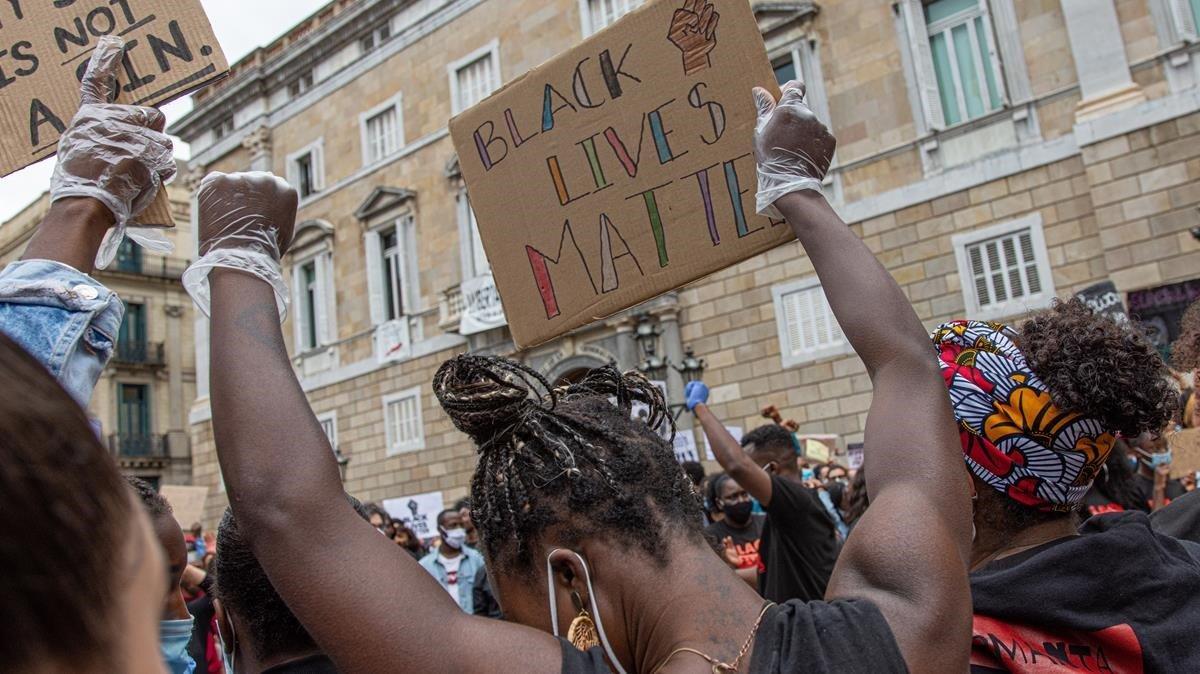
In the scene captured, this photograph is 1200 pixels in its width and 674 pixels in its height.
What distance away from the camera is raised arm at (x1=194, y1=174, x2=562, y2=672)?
1.13 metres

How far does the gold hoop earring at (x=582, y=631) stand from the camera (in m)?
1.31

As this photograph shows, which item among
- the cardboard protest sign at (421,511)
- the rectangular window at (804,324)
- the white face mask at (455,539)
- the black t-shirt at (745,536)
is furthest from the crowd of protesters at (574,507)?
the cardboard protest sign at (421,511)

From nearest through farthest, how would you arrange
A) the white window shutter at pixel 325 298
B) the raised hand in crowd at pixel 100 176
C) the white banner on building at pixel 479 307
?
the raised hand in crowd at pixel 100 176, the white banner on building at pixel 479 307, the white window shutter at pixel 325 298

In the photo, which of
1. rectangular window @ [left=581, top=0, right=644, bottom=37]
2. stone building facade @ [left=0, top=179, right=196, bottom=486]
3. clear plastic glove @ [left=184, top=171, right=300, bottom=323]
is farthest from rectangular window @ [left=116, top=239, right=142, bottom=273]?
clear plastic glove @ [left=184, top=171, right=300, bottom=323]

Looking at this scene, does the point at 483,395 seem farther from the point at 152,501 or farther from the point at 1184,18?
the point at 1184,18

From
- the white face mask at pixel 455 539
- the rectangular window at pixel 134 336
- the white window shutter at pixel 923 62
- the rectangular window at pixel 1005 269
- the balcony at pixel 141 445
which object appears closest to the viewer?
the white face mask at pixel 455 539

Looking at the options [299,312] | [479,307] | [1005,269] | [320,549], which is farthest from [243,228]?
[299,312]

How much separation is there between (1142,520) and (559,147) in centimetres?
155

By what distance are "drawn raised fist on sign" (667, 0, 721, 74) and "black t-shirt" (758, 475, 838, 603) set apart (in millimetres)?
2235

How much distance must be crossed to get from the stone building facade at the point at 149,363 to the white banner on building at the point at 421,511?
65.3 ft

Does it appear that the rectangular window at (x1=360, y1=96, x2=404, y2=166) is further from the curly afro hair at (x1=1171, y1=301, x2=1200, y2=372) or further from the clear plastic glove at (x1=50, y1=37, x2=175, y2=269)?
the curly afro hair at (x1=1171, y1=301, x2=1200, y2=372)

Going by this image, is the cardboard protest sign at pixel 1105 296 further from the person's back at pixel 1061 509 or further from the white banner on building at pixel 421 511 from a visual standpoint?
the white banner on building at pixel 421 511

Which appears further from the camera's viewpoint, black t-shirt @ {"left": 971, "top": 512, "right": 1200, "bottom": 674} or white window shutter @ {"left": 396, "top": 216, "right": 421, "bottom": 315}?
white window shutter @ {"left": 396, "top": 216, "right": 421, "bottom": 315}

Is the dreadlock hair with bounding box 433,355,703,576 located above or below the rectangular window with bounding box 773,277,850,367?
below
